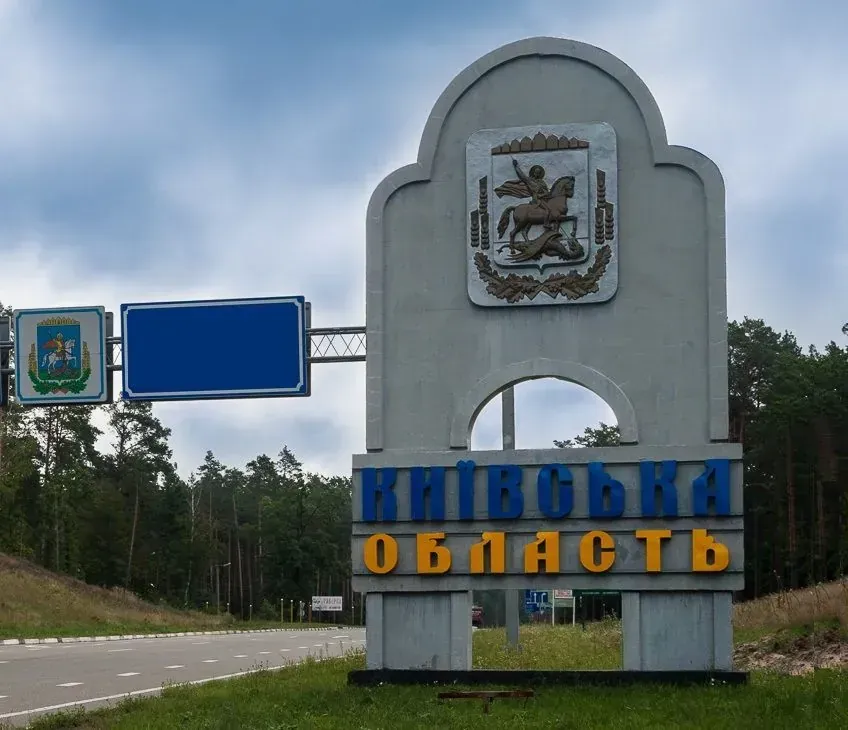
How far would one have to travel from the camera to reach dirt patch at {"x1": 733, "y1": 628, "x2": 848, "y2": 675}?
20.0 meters

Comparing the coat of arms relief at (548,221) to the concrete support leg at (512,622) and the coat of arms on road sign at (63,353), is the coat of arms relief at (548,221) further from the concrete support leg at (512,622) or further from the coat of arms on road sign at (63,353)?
the concrete support leg at (512,622)

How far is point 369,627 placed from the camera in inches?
677

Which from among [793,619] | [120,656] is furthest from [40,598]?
[793,619]

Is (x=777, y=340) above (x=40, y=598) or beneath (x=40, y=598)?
above

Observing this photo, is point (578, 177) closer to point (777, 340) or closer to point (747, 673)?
point (747, 673)

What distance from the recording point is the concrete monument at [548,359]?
54.2ft

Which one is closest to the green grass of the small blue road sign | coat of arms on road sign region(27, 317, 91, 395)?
coat of arms on road sign region(27, 317, 91, 395)

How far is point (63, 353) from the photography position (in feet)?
71.2

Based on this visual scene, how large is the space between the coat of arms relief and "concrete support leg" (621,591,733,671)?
3.97 meters

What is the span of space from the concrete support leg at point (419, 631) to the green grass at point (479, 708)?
74cm

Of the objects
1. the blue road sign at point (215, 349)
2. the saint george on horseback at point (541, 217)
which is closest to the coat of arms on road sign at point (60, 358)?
the blue road sign at point (215, 349)

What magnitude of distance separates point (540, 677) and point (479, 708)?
8.81 ft

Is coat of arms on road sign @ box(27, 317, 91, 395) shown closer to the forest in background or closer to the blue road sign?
the blue road sign

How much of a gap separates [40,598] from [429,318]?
38.9 meters
